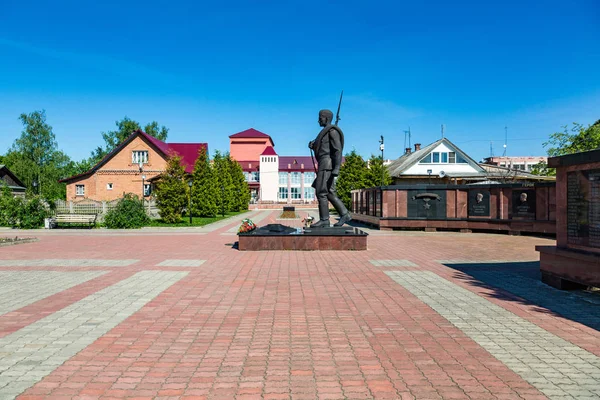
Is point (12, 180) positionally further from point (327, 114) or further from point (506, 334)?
point (506, 334)

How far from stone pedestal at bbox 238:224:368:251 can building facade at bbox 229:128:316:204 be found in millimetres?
52773

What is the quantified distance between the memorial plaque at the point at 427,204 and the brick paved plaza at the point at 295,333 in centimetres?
1061

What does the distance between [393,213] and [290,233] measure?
9.48 metres

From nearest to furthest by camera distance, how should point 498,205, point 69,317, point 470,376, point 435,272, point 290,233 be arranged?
1. point 470,376
2. point 69,317
3. point 435,272
4. point 290,233
5. point 498,205

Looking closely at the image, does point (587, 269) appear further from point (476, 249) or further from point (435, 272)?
point (476, 249)

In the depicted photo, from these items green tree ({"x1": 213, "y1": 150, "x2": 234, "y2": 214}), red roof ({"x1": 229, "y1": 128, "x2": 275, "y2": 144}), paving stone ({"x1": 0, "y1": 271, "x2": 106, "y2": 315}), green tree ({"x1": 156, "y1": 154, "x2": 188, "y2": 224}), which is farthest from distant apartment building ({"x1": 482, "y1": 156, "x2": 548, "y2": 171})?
paving stone ({"x1": 0, "y1": 271, "x2": 106, "y2": 315})

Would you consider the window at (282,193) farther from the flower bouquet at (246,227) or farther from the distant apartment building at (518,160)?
the flower bouquet at (246,227)

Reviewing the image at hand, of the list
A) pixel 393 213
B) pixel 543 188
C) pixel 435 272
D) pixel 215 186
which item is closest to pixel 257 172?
pixel 215 186

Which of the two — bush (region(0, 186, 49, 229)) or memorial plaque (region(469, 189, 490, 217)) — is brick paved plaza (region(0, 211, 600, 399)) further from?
bush (region(0, 186, 49, 229))

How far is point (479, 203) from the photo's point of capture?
1873 centimetres

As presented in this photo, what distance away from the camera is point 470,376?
3.61 metres

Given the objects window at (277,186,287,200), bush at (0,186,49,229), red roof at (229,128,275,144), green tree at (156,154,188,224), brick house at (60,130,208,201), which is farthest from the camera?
red roof at (229,128,275,144)

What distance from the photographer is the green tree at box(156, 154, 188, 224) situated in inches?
987

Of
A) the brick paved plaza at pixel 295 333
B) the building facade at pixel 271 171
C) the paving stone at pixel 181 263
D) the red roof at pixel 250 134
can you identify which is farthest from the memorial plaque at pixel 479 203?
the red roof at pixel 250 134
